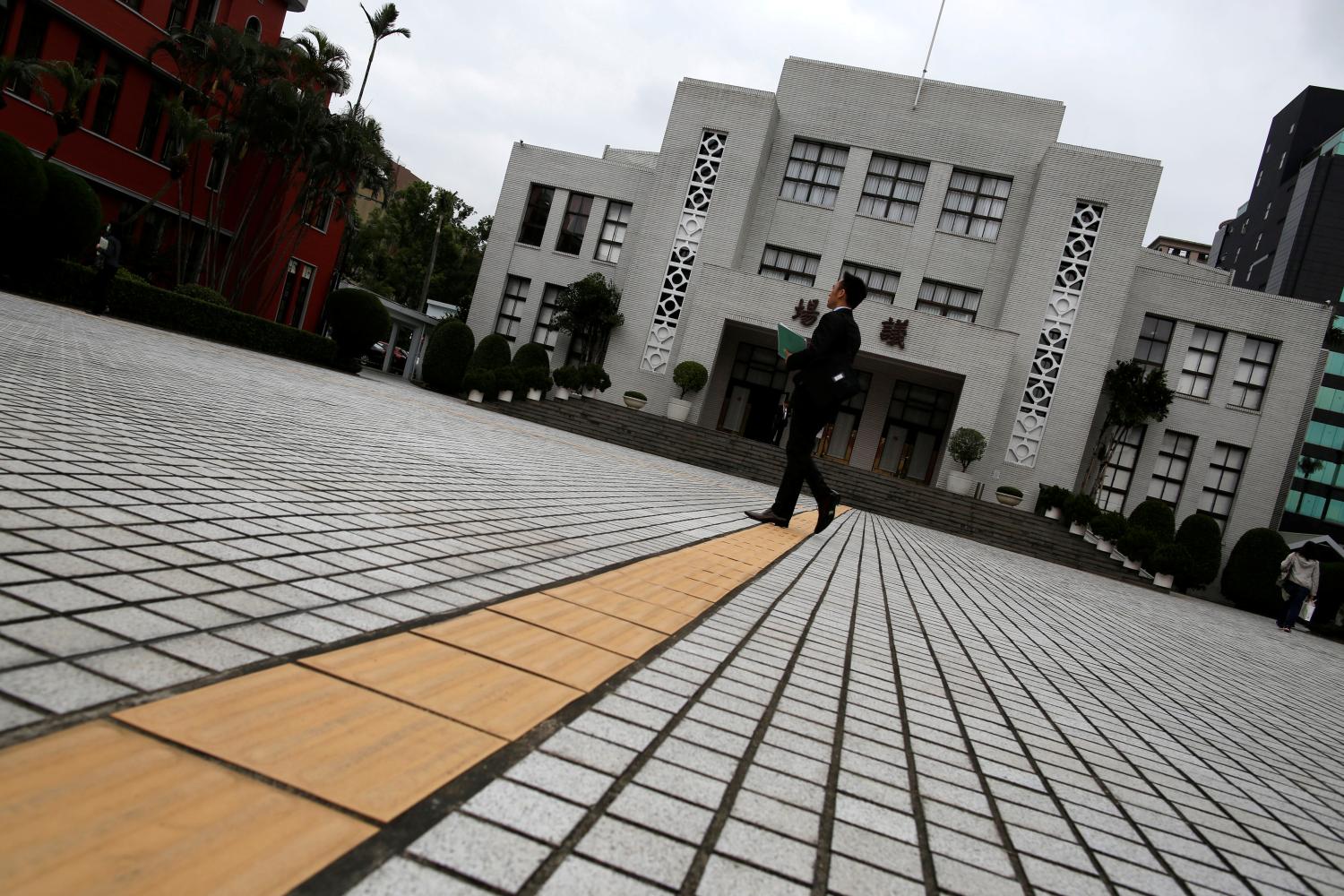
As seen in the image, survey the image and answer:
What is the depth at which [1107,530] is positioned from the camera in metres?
20.5

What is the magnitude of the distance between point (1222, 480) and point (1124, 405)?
503cm

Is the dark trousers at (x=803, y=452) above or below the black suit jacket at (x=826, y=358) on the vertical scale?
below

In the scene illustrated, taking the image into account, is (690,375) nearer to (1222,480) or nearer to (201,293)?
(201,293)

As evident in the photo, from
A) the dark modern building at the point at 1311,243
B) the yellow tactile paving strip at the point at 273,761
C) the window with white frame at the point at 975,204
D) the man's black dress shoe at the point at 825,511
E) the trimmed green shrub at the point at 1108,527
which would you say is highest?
the dark modern building at the point at 1311,243

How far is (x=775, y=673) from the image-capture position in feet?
10.2

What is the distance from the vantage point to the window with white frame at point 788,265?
2847cm

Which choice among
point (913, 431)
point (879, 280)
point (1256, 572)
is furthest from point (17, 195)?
point (1256, 572)

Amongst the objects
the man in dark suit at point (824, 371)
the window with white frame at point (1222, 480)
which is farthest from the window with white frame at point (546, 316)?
the man in dark suit at point (824, 371)

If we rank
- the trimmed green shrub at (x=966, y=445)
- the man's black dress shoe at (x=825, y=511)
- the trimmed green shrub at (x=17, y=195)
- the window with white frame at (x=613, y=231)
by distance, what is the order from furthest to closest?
the window with white frame at (x=613, y=231) → the trimmed green shrub at (x=966, y=445) → the trimmed green shrub at (x=17, y=195) → the man's black dress shoe at (x=825, y=511)

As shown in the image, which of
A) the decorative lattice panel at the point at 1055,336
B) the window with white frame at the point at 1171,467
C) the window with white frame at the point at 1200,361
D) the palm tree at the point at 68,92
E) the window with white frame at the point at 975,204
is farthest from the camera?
the window with white frame at the point at 975,204

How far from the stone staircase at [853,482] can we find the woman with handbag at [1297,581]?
329 cm

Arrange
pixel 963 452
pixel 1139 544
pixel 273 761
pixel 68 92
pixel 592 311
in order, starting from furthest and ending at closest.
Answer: pixel 592 311
pixel 963 452
pixel 68 92
pixel 1139 544
pixel 273 761

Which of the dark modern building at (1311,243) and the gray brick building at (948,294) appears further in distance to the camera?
the dark modern building at (1311,243)

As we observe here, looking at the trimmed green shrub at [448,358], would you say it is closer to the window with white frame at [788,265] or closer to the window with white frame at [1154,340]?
the window with white frame at [788,265]
